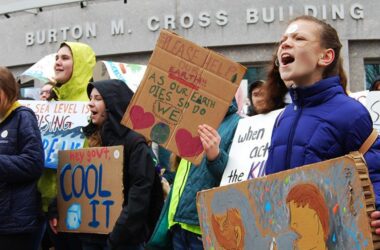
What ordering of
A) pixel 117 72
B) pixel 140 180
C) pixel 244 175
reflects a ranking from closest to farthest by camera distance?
pixel 244 175 < pixel 140 180 < pixel 117 72

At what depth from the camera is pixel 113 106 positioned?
421 centimetres

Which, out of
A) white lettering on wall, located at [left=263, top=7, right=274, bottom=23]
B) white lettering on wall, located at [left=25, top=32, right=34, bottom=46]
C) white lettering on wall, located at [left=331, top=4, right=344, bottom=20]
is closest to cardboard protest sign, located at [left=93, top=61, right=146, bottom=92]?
white lettering on wall, located at [left=263, top=7, right=274, bottom=23]

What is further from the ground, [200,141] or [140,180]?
[200,141]

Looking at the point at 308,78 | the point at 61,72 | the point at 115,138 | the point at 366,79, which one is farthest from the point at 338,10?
the point at 308,78

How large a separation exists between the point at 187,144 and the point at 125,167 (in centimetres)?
82

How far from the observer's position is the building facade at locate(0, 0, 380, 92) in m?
12.0

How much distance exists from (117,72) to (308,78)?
3.96 m

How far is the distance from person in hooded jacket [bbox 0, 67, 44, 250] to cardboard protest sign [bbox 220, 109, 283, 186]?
4.16 feet

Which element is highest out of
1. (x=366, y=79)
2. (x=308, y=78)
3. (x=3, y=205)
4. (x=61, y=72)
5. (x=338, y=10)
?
(x=308, y=78)

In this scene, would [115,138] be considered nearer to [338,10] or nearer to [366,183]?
[366,183]

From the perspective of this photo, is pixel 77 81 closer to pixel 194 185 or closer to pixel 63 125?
pixel 63 125

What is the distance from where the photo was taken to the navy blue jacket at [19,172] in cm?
394

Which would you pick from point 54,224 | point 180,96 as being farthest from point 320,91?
point 54,224

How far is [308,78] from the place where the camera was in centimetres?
244
